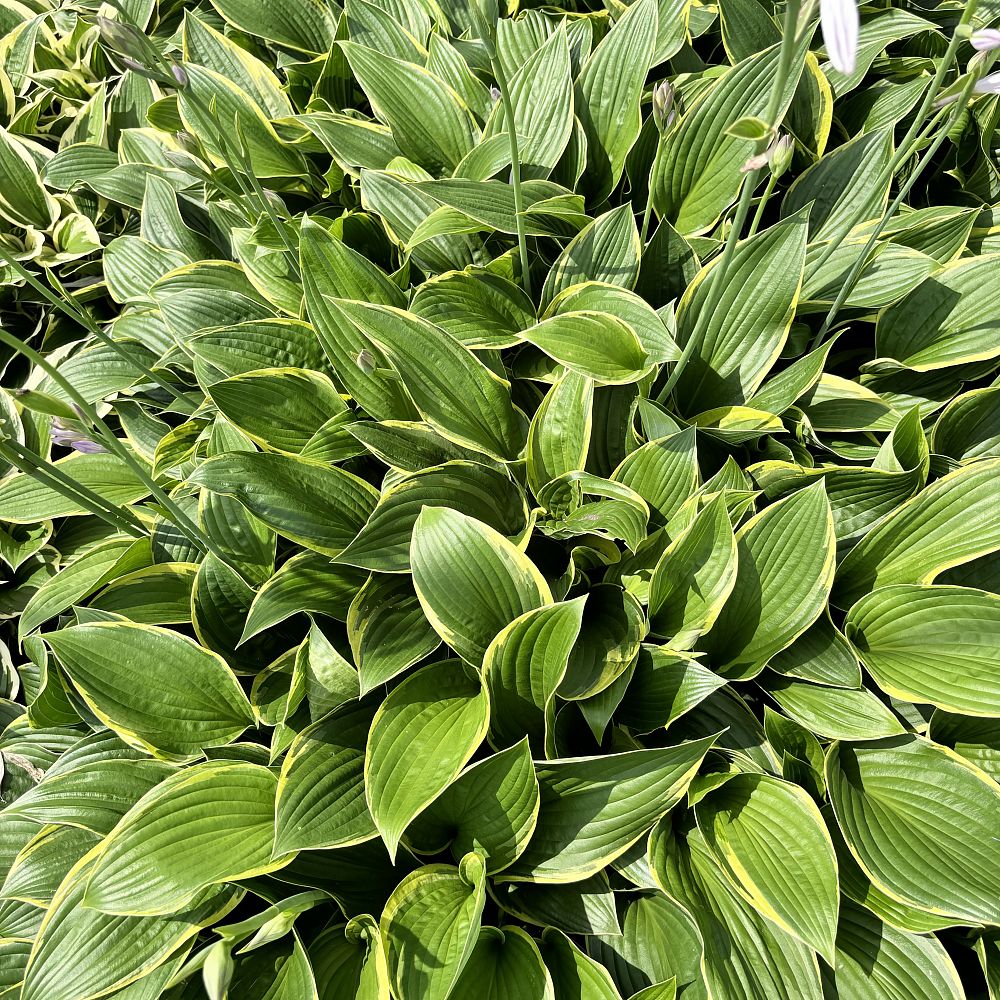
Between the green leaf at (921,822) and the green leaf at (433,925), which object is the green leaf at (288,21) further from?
the green leaf at (921,822)

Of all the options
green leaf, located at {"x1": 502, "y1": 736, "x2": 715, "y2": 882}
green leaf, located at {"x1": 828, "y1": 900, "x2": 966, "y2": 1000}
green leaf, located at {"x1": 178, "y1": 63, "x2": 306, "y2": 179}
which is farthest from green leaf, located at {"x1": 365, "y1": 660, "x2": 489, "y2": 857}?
green leaf, located at {"x1": 178, "y1": 63, "x2": 306, "y2": 179}

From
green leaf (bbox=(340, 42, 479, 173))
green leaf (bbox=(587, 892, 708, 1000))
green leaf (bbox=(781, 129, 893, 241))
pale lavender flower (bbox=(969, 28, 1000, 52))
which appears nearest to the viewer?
pale lavender flower (bbox=(969, 28, 1000, 52))

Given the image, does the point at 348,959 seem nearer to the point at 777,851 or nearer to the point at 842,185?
the point at 777,851

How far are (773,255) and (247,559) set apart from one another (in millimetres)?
1384

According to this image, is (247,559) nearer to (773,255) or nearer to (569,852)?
(569,852)

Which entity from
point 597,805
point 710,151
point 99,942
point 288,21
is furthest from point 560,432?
point 288,21

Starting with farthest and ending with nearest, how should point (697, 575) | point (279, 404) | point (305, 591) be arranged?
point (279, 404)
point (305, 591)
point (697, 575)

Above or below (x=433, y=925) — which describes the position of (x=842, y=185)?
above

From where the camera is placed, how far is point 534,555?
181cm

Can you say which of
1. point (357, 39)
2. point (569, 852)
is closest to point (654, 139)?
point (357, 39)

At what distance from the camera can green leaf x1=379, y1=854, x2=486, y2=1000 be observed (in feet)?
4.21

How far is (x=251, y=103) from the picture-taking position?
2318 millimetres

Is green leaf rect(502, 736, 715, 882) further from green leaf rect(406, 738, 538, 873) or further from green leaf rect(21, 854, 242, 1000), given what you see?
green leaf rect(21, 854, 242, 1000)

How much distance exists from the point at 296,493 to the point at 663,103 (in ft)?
4.02
